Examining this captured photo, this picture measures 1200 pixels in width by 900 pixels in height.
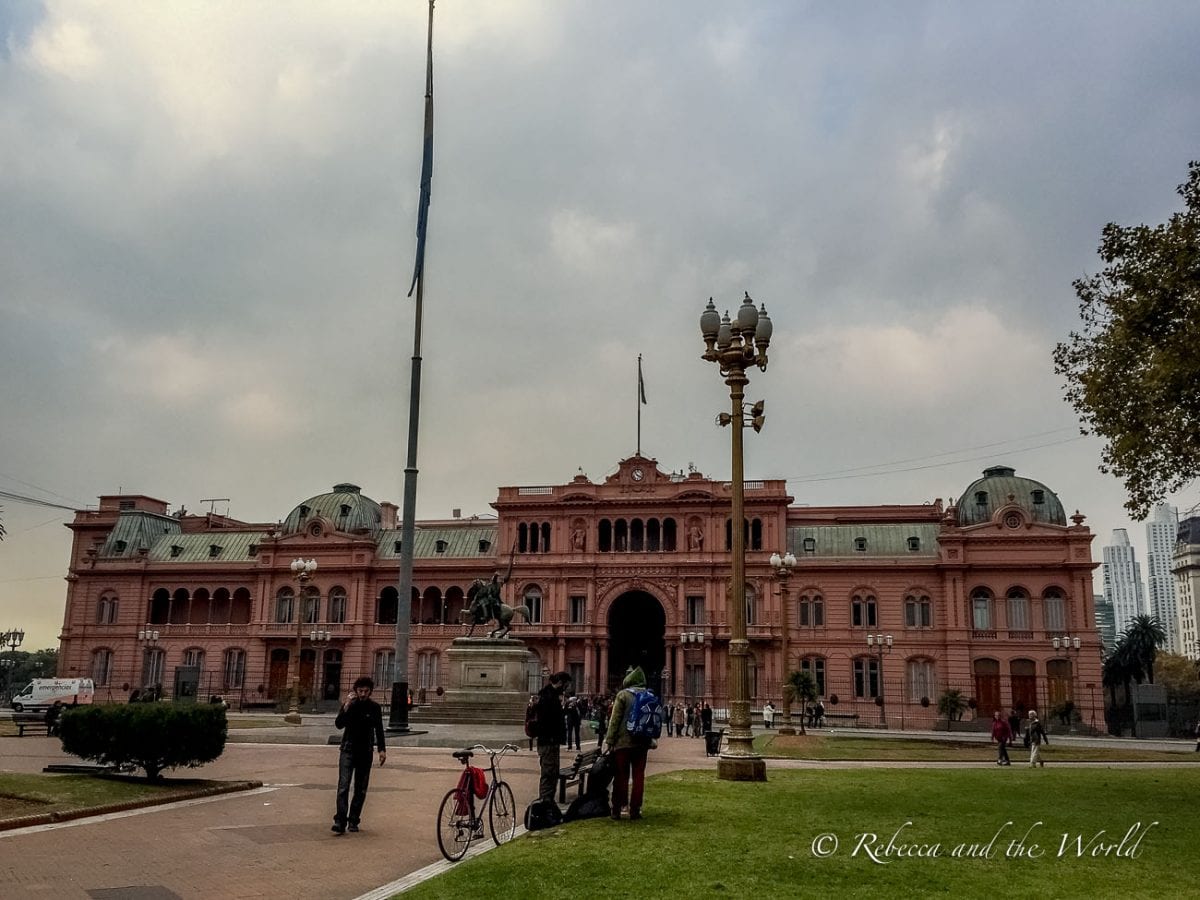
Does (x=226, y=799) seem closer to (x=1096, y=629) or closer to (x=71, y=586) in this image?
(x=1096, y=629)

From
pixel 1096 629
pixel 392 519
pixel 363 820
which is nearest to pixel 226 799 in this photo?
pixel 363 820

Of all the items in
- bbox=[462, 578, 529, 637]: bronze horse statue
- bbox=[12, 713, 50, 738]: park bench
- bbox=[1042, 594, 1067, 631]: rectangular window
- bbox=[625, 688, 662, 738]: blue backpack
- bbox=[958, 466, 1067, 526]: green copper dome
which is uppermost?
bbox=[958, 466, 1067, 526]: green copper dome

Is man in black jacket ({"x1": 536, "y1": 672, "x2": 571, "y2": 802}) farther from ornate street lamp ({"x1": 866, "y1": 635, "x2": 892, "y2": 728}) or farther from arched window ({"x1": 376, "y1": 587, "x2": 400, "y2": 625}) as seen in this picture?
arched window ({"x1": 376, "y1": 587, "x2": 400, "y2": 625})

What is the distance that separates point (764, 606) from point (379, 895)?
5972 cm

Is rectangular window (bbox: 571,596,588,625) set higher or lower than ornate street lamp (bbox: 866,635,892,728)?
higher

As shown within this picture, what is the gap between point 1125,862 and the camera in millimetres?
11367

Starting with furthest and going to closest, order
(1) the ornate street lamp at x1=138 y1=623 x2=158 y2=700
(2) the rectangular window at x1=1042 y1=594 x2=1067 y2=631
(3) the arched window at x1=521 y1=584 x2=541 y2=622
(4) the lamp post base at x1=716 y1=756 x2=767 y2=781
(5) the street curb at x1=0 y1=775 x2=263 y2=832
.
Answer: (1) the ornate street lamp at x1=138 y1=623 x2=158 y2=700, (3) the arched window at x1=521 y1=584 x2=541 y2=622, (2) the rectangular window at x1=1042 y1=594 x2=1067 y2=631, (4) the lamp post base at x1=716 y1=756 x2=767 y2=781, (5) the street curb at x1=0 y1=775 x2=263 y2=832

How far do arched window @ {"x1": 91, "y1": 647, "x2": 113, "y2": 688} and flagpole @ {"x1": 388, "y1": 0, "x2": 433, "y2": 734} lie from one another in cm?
5348

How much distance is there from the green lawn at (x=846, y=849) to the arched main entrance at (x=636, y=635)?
53143 millimetres

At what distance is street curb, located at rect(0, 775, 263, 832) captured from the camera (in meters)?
13.4

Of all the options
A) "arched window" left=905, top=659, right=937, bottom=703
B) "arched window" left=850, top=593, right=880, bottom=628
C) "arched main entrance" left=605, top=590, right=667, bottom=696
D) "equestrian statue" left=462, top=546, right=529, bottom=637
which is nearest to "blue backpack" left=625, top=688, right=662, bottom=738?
"equestrian statue" left=462, top=546, right=529, bottom=637

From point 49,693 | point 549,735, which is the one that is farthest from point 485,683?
point 49,693

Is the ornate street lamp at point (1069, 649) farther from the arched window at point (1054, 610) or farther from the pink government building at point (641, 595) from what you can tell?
the arched window at point (1054, 610)

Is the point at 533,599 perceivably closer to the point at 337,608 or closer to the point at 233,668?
the point at 337,608
